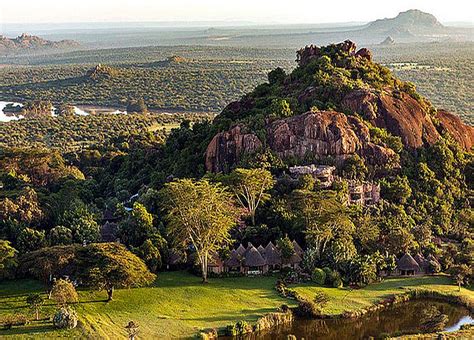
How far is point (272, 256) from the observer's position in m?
43.0

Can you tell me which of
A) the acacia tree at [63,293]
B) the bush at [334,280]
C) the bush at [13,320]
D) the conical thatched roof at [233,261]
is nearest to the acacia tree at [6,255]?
the acacia tree at [63,293]

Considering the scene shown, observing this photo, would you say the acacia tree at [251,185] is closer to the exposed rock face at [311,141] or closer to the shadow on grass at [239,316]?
the exposed rock face at [311,141]

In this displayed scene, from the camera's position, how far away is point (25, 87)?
16488cm

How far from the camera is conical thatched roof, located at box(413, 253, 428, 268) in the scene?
43688mm

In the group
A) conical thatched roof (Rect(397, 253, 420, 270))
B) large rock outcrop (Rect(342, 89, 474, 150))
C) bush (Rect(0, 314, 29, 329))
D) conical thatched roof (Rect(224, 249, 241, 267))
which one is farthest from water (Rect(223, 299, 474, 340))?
large rock outcrop (Rect(342, 89, 474, 150))

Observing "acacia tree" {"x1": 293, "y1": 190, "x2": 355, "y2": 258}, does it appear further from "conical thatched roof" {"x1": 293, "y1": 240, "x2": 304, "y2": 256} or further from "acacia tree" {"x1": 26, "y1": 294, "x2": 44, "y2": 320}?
"acacia tree" {"x1": 26, "y1": 294, "x2": 44, "y2": 320}

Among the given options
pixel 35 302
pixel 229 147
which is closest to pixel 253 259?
pixel 35 302

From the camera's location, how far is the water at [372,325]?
1385 inches

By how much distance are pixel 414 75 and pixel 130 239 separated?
109432 millimetres

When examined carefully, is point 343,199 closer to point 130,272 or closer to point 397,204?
point 397,204

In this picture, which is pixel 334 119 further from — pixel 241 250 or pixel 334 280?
pixel 334 280

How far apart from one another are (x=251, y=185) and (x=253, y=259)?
6.78 meters

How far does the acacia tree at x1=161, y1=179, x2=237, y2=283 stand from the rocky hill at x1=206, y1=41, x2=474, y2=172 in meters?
12.8

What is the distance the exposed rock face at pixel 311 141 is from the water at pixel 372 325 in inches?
670
